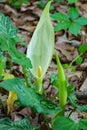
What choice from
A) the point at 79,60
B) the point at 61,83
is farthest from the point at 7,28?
the point at 79,60

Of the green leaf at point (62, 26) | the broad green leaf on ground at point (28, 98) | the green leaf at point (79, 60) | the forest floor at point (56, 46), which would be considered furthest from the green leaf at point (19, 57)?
Result: the green leaf at point (79, 60)

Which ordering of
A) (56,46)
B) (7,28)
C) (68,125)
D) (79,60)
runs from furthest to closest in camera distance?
(56,46) → (79,60) → (7,28) → (68,125)

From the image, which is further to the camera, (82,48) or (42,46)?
(82,48)

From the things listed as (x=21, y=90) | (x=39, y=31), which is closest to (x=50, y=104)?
(x=21, y=90)

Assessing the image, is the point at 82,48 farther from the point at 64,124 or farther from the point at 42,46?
the point at 64,124

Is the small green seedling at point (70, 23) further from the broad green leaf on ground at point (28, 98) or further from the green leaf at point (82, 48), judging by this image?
the broad green leaf on ground at point (28, 98)

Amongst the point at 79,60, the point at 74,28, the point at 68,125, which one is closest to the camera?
the point at 68,125
